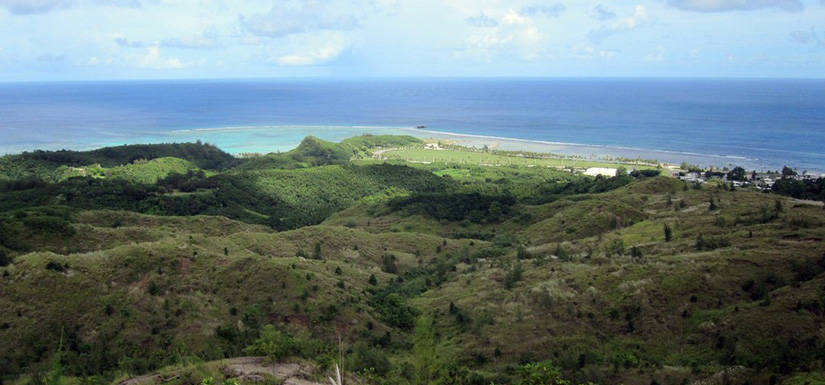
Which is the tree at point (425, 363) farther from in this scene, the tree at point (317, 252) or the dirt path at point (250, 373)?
the tree at point (317, 252)

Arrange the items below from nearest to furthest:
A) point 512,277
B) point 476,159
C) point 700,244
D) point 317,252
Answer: point 512,277 < point 700,244 < point 317,252 < point 476,159

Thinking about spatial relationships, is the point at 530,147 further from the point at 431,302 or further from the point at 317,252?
the point at 431,302

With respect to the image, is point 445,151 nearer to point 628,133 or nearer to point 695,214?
point 628,133

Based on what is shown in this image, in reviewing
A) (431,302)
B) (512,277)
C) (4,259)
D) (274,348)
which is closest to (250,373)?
(274,348)

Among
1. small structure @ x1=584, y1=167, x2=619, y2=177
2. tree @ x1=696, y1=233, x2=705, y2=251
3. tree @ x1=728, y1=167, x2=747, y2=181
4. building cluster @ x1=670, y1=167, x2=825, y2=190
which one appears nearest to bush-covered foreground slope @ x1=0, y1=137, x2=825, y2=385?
tree @ x1=696, y1=233, x2=705, y2=251

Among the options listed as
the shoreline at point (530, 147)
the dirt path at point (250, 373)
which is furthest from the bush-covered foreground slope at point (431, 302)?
the shoreline at point (530, 147)

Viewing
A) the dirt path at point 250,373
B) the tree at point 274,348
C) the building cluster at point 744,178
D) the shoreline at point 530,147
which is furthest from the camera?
the shoreline at point 530,147

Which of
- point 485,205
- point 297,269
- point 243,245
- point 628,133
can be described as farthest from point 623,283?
point 628,133

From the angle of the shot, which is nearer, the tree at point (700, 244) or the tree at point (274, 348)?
the tree at point (274, 348)
